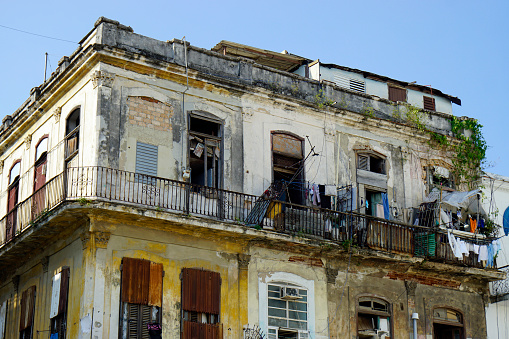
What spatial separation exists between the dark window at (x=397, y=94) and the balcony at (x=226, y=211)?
17.0ft

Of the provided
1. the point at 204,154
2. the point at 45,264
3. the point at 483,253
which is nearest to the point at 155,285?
the point at 45,264

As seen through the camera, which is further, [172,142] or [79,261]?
[172,142]

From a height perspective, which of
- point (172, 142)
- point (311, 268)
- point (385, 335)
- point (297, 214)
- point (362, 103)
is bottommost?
point (385, 335)

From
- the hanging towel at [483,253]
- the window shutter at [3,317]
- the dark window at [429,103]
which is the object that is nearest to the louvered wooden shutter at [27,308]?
the window shutter at [3,317]

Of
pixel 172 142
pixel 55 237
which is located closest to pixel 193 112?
pixel 172 142

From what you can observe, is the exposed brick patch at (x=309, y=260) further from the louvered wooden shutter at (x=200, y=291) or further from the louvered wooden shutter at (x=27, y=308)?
the louvered wooden shutter at (x=27, y=308)

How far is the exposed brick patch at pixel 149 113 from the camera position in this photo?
1911 cm

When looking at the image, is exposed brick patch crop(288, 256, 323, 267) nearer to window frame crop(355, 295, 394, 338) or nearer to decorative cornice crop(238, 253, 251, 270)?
decorative cornice crop(238, 253, 251, 270)

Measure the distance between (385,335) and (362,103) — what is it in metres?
6.22

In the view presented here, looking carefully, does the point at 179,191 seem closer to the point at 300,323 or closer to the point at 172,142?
the point at 172,142

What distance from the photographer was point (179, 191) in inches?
744

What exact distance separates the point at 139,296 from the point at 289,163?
562 centimetres

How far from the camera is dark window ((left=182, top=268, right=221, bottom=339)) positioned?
1809 centimetres

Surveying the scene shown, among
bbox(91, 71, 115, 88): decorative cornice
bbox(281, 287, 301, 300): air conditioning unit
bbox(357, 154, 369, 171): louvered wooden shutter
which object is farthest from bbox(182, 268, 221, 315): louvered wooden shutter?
bbox(357, 154, 369, 171): louvered wooden shutter
